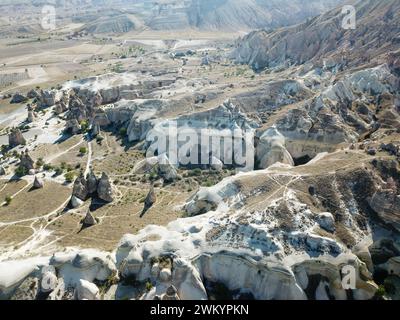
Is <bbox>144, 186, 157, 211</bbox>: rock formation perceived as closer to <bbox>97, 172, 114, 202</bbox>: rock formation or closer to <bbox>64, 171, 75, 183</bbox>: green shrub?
<bbox>97, 172, 114, 202</bbox>: rock formation

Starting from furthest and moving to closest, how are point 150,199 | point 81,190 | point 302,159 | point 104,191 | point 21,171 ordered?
1. point 21,171
2. point 302,159
3. point 81,190
4. point 104,191
5. point 150,199

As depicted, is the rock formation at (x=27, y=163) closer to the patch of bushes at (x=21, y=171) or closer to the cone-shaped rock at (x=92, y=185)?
the patch of bushes at (x=21, y=171)

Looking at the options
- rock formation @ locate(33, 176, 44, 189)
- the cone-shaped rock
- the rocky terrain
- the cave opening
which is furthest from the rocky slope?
rock formation @ locate(33, 176, 44, 189)

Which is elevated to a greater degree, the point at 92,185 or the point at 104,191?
the point at 92,185

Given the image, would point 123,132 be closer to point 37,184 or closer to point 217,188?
point 37,184

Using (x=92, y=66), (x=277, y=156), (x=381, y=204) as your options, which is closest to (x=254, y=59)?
(x=92, y=66)

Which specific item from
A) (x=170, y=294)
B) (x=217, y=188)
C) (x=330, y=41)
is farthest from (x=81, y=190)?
(x=330, y=41)

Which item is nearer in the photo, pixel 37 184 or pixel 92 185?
pixel 92 185

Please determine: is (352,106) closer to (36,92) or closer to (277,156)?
(277,156)
